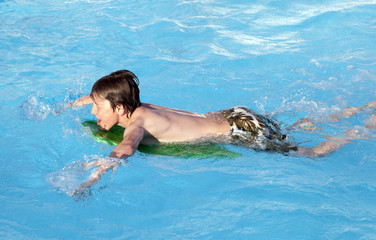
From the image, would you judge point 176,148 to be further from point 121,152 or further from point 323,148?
point 323,148

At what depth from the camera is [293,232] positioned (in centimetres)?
316

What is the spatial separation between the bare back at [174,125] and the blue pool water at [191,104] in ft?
0.72

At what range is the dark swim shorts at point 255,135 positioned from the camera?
13.1 feet

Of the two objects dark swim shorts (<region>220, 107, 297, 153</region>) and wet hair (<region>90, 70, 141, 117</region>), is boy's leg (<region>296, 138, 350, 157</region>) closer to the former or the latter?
dark swim shorts (<region>220, 107, 297, 153</region>)

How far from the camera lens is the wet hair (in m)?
3.65

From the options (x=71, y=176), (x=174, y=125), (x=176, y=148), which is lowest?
(x=71, y=176)

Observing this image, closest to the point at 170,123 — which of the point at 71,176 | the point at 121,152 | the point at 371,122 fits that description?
the point at 121,152

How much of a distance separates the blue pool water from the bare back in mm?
220

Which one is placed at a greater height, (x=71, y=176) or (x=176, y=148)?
(x=176, y=148)

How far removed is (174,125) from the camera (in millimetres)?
3850

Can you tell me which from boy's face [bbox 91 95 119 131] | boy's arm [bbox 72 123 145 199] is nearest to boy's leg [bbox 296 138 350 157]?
boy's arm [bbox 72 123 145 199]

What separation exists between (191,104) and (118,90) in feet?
6.13

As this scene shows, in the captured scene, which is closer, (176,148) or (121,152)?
(121,152)

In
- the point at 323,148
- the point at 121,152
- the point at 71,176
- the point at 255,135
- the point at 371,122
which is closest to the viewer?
the point at 121,152
